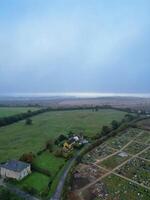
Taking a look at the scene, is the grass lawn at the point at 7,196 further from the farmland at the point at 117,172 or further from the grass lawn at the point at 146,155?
the grass lawn at the point at 146,155

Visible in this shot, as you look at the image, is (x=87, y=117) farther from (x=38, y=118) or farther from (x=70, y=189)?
(x=70, y=189)

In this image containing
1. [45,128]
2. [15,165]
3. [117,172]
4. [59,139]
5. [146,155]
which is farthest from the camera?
[45,128]

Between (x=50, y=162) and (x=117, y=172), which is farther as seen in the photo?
(x=50, y=162)

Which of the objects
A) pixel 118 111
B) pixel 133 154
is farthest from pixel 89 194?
pixel 118 111

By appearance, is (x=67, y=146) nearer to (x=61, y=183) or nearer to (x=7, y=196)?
(x=61, y=183)

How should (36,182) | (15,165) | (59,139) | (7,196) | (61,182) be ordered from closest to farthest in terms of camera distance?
(7,196) < (61,182) < (36,182) < (15,165) < (59,139)

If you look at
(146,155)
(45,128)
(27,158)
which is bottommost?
(146,155)

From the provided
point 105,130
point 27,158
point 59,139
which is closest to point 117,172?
point 27,158
